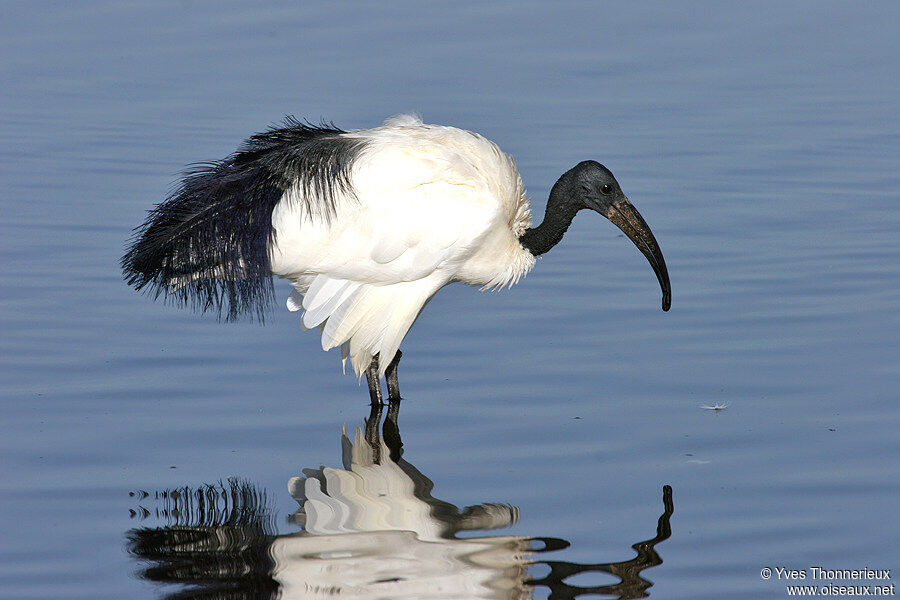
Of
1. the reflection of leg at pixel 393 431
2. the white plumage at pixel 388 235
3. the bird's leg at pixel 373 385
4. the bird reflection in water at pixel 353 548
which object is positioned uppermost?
the white plumage at pixel 388 235

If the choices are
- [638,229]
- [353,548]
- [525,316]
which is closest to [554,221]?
[638,229]

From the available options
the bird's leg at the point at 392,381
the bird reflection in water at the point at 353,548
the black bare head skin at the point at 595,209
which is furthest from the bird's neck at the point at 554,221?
the bird reflection in water at the point at 353,548

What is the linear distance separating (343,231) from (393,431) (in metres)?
Result: 1.10

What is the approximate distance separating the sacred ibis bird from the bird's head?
1.43 ft

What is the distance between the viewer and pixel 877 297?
8.95 metres

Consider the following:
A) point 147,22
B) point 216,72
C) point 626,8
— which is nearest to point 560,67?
point 626,8

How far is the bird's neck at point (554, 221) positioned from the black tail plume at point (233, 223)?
1188 mm

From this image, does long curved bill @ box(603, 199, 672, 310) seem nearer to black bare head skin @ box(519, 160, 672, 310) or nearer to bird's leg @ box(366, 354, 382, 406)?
black bare head skin @ box(519, 160, 672, 310)

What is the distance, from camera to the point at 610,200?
26.9ft

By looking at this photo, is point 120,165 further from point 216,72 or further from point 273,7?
point 273,7

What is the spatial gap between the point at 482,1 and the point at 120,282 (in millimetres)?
7188

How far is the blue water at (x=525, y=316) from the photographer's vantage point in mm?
6160

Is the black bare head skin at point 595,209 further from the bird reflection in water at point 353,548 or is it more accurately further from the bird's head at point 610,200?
the bird reflection in water at point 353,548

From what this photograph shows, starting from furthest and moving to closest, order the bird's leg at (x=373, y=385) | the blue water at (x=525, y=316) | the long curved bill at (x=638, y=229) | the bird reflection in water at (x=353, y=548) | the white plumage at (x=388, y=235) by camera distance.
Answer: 1. the long curved bill at (x=638, y=229)
2. the bird's leg at (x=373, y=385)
3. the white plumage at (x=388, y=235)
4. the blue water at (x=525, y=316)
5. the bird reflection in water at (x=353, y=548)
